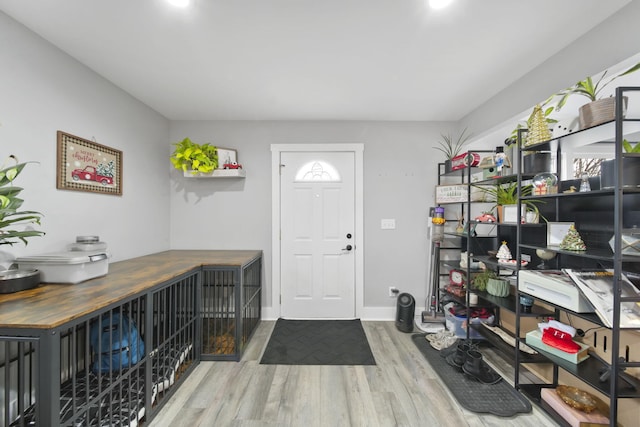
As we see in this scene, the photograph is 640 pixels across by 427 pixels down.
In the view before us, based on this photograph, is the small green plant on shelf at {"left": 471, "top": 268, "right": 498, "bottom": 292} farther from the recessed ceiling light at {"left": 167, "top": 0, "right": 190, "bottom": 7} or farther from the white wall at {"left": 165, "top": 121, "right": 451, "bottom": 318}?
the recessed ceiling light at {"left": 167, "top": 0, "right": 190, "bottom": 7}

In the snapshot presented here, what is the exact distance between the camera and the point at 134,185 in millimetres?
2539

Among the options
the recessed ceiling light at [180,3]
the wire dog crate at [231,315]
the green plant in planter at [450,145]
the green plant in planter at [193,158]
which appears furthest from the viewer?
the green plant in planter at [450,145]

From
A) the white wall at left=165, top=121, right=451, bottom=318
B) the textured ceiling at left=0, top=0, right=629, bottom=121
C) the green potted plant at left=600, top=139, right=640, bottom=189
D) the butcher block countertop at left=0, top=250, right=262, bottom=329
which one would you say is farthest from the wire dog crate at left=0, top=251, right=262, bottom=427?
the green potted plant at left=600, top=139, right=640, bottom=189

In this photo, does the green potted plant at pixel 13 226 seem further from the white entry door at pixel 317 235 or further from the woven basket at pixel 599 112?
the woven basket at pixel 599 112

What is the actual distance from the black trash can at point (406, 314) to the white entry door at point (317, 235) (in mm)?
552

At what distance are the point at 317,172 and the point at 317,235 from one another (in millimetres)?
761

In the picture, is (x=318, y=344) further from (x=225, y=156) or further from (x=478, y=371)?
(x=225, y=156)

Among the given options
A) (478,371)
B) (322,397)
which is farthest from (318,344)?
(478,371)

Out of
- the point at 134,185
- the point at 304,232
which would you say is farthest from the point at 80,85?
the point at 304,232

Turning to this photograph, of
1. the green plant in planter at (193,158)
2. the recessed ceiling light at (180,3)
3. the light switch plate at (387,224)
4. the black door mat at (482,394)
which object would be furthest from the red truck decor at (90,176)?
the black door mat at (482,394)

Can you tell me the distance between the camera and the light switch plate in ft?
10.1

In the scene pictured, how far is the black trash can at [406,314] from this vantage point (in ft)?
9.04

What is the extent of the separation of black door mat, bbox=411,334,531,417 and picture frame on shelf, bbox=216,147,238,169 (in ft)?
9.38

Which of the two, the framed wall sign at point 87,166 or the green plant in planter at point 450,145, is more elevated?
the green plant in planter at point 450,145
